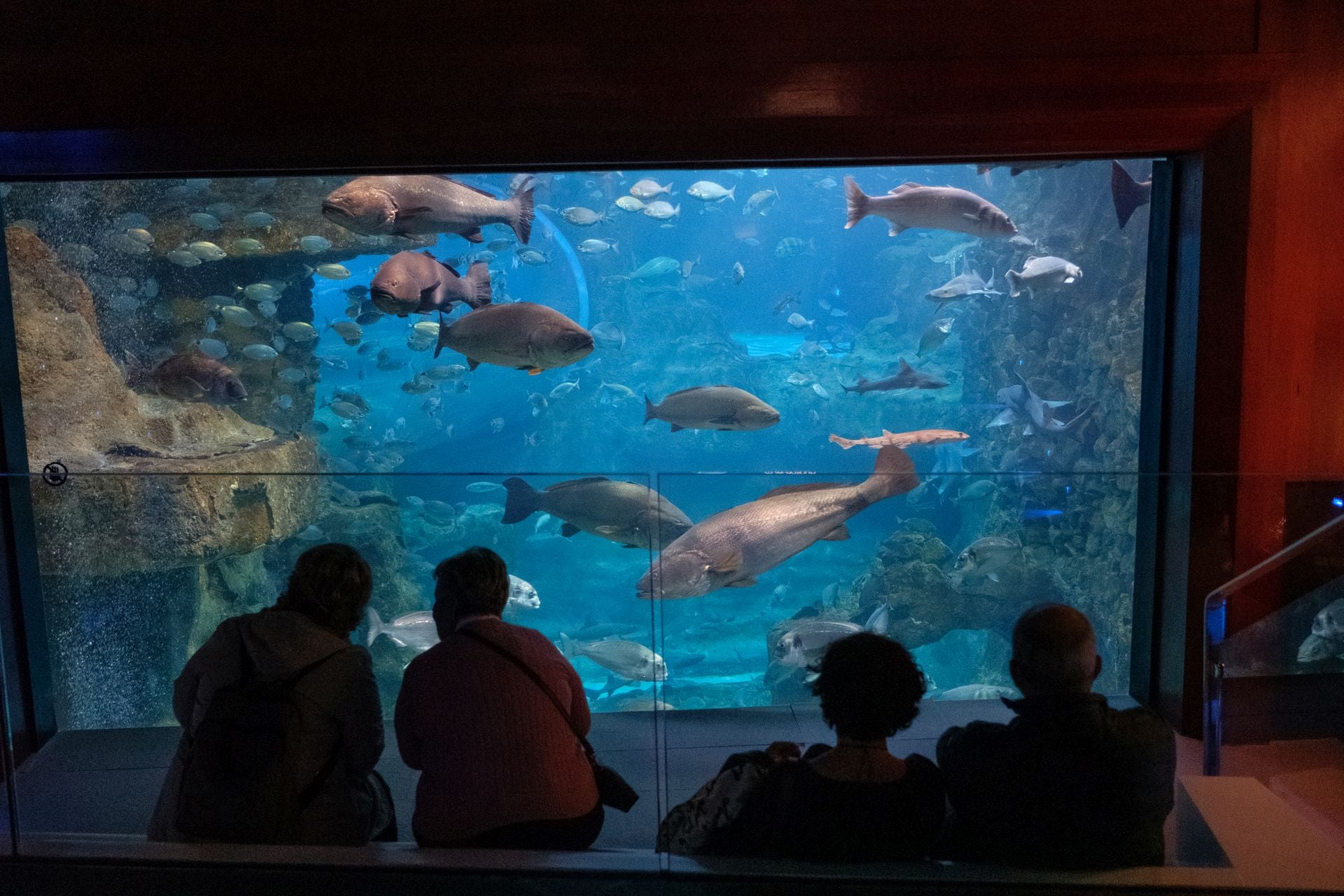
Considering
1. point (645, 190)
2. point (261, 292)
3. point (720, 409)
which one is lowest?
point (720, 409)

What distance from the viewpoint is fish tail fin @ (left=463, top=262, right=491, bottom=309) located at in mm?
3578

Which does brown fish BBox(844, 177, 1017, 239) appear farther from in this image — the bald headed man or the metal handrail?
the bald headed man

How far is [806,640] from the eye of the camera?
251cm

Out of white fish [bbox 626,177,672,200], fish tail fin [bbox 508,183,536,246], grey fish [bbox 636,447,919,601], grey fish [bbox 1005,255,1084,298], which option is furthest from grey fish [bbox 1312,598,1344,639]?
white fish [bbox 626,177,672,200]

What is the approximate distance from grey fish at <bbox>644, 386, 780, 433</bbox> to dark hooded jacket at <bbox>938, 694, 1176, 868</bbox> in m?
3.48

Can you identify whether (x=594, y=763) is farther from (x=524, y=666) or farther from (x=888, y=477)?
(x=888, y=477)

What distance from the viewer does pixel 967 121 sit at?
2.87 metres

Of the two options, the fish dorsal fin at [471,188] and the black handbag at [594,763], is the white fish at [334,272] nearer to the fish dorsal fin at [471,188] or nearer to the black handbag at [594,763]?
the fish dorsal fin at [471,188]

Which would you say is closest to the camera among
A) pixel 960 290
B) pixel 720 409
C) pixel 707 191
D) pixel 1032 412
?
pixel 720 409

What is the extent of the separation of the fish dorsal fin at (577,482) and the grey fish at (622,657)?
53cm

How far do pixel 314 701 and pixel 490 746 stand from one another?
1.44ft

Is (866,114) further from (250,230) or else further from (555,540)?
(250,230)

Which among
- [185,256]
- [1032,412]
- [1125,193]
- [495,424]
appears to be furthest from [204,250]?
[495,424]

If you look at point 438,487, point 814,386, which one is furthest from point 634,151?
point 814,386
